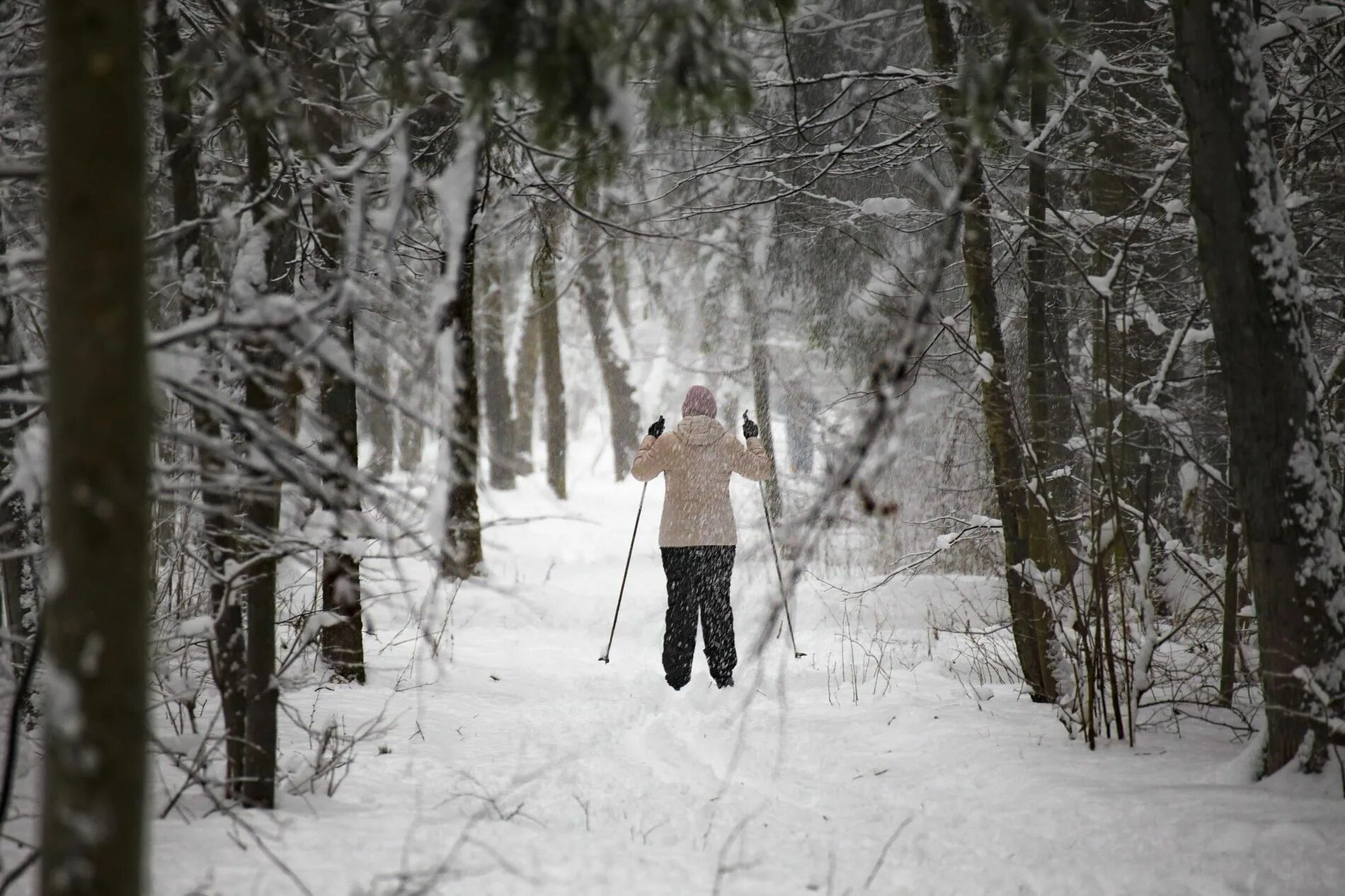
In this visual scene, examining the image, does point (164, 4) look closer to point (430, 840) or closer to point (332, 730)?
point (332, 730)

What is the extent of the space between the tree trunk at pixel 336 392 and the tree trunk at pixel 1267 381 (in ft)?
11.0

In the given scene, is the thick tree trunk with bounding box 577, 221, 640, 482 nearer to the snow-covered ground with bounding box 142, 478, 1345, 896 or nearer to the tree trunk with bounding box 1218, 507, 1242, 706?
the snow-covered ground with bounding box 142, 478, 1345, 896

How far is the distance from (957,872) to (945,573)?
8.06 m

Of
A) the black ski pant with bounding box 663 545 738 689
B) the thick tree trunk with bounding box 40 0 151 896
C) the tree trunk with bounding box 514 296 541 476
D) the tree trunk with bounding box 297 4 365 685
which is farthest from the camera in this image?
the tree trunk with bounding box 514 296 541 476

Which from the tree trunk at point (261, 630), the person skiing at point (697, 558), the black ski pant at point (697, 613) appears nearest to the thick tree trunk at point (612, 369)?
the person skiing at point (697, 558)

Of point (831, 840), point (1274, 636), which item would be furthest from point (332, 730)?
point (1274, 636)

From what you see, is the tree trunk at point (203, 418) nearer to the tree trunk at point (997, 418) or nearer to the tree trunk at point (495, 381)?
the tree trunk at point (997, 418)

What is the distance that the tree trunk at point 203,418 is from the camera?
3182 millimetres

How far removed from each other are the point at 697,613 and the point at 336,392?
9.47 feet

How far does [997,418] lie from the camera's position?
5559 millimetres

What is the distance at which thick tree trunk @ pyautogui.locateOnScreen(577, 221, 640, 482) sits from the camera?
21652 millimetres

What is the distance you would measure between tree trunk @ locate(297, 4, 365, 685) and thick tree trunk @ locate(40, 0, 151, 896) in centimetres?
55

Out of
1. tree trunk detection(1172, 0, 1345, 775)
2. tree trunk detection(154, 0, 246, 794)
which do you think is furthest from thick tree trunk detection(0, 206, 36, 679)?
tree trunk detection(1172, 0, 1345, 775)

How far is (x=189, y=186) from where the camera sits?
3562 mm
